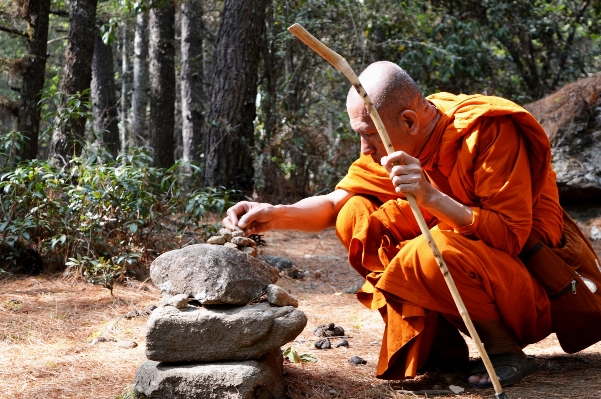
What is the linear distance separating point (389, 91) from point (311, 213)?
849mm

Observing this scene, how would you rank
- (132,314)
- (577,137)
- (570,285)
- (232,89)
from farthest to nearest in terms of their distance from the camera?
(577,137)
(232,89)
(132,314)
(570,285)

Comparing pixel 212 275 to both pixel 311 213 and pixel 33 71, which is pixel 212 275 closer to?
pixel 311 213

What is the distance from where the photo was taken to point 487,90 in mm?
11273

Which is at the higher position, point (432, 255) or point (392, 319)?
point (432, 255)

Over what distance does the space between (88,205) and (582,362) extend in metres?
3.91

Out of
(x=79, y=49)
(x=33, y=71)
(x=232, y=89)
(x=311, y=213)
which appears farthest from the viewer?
(x=232, y=89)

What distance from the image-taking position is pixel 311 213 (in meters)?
3.49

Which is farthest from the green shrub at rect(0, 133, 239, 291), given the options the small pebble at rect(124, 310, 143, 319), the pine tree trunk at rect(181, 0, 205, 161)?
the pine tree trunk at rect(181, 0, 205, 161)

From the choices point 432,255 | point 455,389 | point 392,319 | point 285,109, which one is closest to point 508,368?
point 455,389

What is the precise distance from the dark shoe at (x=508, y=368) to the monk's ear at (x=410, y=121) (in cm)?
110

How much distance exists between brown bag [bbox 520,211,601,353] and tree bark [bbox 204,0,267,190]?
211 inches

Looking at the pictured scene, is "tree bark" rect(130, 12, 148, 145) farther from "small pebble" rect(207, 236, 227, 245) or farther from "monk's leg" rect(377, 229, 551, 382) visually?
"monk's leg" rect(377, 229, 551, 382)

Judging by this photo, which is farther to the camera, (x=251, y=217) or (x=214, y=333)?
(x=251, y=217)

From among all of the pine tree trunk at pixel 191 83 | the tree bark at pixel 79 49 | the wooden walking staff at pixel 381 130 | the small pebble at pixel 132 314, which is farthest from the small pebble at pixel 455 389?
the pine tree trunk at pixel 191 83
